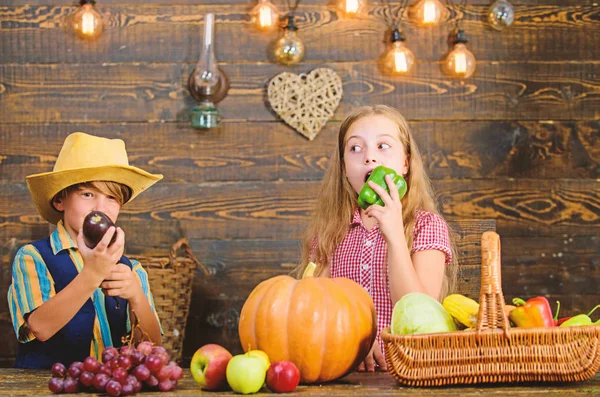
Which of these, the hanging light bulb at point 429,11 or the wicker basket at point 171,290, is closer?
the wicker basket at point 171,290

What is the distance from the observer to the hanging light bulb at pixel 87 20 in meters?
3.15

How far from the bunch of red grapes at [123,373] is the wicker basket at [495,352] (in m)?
0.39

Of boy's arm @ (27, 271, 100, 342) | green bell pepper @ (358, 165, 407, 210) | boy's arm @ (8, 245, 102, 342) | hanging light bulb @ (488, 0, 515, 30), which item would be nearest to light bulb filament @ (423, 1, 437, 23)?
hanging light bulb @ (488, 0, 515, 30)

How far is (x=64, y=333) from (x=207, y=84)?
1.45 meters

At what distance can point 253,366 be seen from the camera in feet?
4.03

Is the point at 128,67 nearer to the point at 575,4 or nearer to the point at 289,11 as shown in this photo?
the point at 289,11

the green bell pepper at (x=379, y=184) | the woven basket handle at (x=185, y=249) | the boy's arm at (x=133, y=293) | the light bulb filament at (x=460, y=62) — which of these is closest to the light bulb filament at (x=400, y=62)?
the light bulb filament at (x=460, y=62)

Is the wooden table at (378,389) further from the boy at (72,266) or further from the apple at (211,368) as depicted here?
the boy at (72,266)

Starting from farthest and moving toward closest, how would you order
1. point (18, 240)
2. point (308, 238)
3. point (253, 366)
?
1. point (18, 240)
2. point (308, 238)
3. point (253, 366)

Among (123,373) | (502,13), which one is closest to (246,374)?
(123,373)

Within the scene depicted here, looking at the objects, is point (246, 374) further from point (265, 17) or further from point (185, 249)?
point (265, 17)

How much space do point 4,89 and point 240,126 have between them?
1.01 metres

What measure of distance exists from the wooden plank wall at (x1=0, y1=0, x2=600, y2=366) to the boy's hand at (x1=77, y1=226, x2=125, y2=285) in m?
1.64

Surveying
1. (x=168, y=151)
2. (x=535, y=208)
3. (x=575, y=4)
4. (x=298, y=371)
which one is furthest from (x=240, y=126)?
(x=298, y=371)
